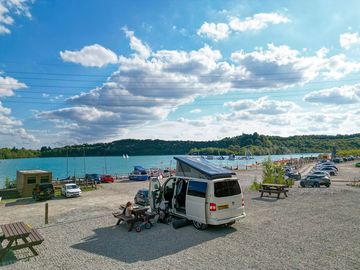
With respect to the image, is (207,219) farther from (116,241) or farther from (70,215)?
(70,215)

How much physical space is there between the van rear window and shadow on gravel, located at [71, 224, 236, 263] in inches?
62.7

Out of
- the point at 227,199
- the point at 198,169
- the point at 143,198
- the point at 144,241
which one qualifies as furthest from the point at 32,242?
the point at 143,198

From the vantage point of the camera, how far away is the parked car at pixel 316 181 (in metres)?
29.5

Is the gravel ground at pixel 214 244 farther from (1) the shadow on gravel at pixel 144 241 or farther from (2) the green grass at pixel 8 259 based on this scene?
(2) the green grass at pixel 8 259

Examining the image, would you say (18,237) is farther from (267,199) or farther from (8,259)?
(267,199)

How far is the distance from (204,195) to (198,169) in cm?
127

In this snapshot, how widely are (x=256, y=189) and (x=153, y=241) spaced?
16676 mm

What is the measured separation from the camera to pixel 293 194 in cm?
2125

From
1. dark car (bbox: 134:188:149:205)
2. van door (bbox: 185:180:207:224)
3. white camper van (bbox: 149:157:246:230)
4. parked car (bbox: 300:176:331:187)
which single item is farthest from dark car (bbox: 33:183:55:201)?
parked car (bbox: 300:176:331:187)

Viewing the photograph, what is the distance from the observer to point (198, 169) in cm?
1214

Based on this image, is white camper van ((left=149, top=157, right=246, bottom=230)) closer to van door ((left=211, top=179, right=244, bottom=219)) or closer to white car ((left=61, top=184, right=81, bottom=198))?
van door ((left=211, top=179, right=244, bottom=219))

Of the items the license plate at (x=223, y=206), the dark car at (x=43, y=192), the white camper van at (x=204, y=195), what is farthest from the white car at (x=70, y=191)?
the license plate at (x=223, y=206)

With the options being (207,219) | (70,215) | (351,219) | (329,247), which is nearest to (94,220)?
(70,215)

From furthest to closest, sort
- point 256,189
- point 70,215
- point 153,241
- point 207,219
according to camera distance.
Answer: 1. point 256,189
2. point 70,215
3. point 207,219
4. point 153,241
